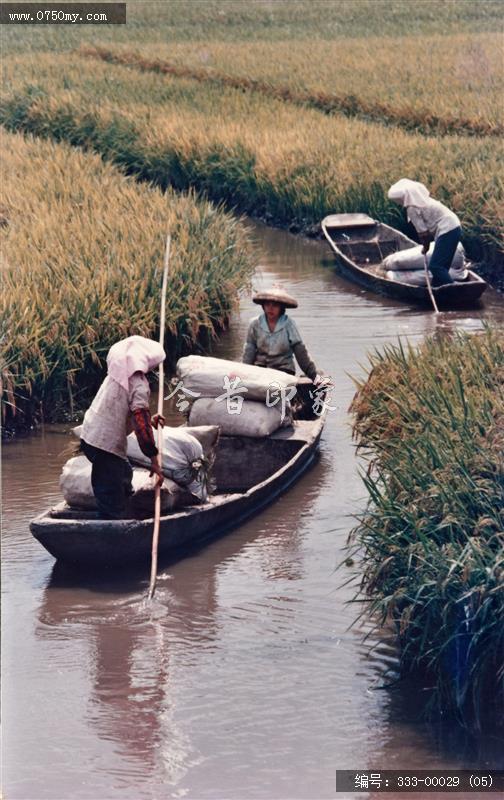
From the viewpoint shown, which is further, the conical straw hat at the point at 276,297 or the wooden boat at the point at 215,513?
the conical straw hat at the point at 276,297

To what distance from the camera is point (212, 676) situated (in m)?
5.46

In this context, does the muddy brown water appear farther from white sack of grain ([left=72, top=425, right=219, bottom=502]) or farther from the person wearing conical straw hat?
the person wearing conical straw hat

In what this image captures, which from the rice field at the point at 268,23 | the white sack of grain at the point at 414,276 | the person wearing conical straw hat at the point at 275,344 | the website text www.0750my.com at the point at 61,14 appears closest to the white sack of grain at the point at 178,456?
the person wearing conical straw hat at the point at 275,344

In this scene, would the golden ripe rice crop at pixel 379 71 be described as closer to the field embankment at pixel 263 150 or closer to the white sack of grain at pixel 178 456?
the field embankment at pixel 263 150

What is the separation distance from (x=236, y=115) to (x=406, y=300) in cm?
908

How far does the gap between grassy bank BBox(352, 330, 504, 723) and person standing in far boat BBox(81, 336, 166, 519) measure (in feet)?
3.70

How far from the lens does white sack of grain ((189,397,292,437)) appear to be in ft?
25.0

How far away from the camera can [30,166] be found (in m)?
15.4

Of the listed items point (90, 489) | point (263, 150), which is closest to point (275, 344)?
point (90, 489)

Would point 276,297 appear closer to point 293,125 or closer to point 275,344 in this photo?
point 275,344

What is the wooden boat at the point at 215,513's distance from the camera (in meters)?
6.31

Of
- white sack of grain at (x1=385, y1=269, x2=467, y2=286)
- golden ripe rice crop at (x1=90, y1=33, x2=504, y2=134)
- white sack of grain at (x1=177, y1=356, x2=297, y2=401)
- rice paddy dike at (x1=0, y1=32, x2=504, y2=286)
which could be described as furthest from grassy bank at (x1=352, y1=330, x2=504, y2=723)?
golden ripe rice crop at (x1=90, y1=33, x2=504, y2=134)

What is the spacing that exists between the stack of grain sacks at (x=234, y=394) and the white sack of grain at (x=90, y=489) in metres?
0.97

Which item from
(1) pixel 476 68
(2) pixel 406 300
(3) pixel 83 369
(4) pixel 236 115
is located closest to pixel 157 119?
(4) pixel 236 115
